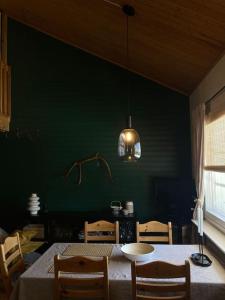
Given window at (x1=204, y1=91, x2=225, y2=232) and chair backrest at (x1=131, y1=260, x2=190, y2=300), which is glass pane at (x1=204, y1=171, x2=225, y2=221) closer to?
window at (x1=204, y1=91, x2=225, y2=232)

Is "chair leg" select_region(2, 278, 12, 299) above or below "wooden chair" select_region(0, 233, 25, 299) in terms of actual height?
below

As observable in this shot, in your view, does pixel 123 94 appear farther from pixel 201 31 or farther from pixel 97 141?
pixel 201 31

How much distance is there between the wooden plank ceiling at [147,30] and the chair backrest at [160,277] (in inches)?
78.3

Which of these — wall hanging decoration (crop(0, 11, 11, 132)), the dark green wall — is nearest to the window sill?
the dark green wall

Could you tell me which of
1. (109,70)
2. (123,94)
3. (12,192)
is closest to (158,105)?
(123,94)

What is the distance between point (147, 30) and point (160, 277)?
2476 millimetres

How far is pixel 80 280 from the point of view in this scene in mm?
1914

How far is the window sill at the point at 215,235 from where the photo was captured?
2.58 metres

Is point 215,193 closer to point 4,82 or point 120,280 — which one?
point 120,280

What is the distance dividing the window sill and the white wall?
5.05 feet

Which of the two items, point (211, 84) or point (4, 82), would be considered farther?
point (4, 82)

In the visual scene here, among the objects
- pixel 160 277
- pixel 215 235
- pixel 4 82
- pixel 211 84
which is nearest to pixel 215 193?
pixel 215 235

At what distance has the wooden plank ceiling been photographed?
2447 mm

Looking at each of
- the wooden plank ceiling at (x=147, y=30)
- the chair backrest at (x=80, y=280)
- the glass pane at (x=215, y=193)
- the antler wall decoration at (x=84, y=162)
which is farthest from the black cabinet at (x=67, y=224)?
the wooden plank ceiling at (x=147, y=30)
